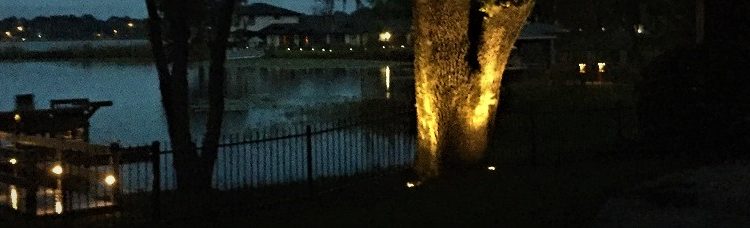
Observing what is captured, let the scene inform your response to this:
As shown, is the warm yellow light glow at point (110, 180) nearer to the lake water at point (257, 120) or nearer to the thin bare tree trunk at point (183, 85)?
the lake water at point (257, 120)

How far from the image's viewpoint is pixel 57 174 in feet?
37.6

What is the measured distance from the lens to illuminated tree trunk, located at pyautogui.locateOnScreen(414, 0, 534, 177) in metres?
12.5

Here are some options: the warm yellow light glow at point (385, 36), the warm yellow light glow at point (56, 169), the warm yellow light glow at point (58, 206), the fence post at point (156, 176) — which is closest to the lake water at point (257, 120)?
the warm yellow light glow at point (58, 206)

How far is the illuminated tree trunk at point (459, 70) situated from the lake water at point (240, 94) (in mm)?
11890

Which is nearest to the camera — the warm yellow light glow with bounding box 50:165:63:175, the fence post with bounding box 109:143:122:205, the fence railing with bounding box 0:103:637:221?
the fence post with bounding box 109:143:122:205

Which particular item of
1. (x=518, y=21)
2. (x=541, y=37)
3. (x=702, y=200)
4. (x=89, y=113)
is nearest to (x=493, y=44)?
(x=518, y=21)

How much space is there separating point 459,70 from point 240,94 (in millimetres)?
29995

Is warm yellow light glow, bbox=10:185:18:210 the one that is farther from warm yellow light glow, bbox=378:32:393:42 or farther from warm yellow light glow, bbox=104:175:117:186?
warm yellow light glow, bbox=378:32:393:42

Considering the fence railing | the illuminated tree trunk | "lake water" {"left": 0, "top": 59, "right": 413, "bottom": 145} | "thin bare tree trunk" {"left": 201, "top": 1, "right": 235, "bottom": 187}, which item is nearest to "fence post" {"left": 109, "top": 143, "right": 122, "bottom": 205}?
the fence railing

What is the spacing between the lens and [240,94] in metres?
42.0

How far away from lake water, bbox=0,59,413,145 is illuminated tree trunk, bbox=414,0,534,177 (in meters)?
11.9

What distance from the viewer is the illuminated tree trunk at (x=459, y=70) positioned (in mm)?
12539

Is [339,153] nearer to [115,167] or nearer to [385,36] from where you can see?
[115,167]

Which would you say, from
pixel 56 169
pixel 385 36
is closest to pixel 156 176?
pixel 56 169
